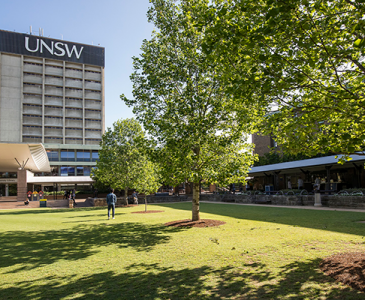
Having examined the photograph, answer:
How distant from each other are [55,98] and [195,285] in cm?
9522

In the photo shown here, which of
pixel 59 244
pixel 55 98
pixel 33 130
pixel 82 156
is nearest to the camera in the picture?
pixel 59 244

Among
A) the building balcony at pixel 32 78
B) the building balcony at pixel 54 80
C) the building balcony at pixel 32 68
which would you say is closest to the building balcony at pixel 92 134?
the building balcony at pixel 54 80

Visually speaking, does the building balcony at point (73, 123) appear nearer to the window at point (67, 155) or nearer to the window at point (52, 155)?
the window at point (67, 155)

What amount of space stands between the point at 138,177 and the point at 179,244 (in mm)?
19600

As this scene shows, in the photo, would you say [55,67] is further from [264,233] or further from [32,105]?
[264,233]

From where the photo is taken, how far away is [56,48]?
299 ft

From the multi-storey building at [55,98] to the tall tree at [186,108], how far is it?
7699 cm

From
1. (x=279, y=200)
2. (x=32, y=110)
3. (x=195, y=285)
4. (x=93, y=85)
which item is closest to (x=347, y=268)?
(x=195, y=285)

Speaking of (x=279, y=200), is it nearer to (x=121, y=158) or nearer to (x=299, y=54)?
(x=121, y=158)

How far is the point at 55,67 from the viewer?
91062 mm

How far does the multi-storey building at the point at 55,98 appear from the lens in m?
84.6

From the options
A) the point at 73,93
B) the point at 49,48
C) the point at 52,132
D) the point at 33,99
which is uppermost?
the point at 49,48

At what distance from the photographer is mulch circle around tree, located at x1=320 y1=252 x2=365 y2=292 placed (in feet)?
16.6

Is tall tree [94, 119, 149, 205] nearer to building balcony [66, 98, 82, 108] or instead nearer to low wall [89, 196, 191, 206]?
low wall [89, 196, 191, 206]
